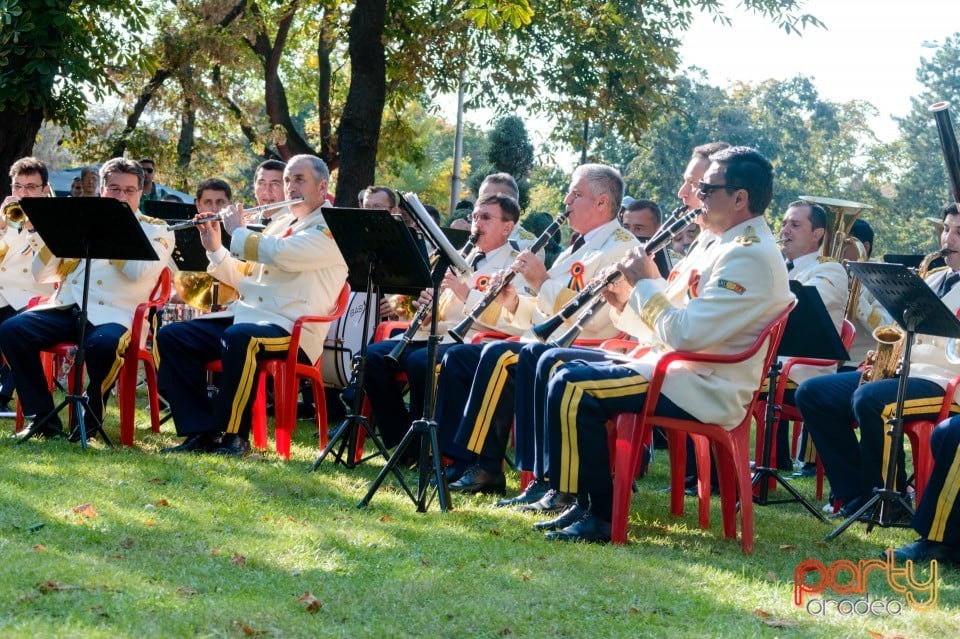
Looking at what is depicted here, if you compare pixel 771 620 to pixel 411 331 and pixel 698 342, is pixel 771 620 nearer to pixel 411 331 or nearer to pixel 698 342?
pixel 698 342

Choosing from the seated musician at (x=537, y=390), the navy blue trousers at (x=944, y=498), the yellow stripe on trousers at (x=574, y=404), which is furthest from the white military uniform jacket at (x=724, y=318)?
the navy blue trousers at (x=944, y=498)

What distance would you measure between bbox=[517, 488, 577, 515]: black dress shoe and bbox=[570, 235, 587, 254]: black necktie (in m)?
1.68

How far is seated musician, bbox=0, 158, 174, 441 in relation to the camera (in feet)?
26.7

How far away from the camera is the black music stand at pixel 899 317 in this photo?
5.89 meters

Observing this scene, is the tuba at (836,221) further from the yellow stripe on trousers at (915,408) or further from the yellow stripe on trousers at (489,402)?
the yellow stripe on trousers at (489,402)

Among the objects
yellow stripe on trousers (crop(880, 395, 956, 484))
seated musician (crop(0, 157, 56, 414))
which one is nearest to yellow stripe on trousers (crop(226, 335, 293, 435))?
seated musician (crop(0, 157, 56, 414))

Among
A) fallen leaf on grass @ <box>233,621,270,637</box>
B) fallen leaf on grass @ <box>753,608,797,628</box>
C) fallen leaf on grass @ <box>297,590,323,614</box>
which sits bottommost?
fallen leaf on grass @ <box>753,608,797,628</box>

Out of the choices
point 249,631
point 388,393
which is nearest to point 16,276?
point 388,393

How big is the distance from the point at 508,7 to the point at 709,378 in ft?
25.5

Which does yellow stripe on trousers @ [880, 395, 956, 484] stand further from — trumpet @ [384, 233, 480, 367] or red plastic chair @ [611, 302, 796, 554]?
trumpet @ [384, 233, 480, 367]

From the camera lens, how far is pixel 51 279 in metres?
9.09

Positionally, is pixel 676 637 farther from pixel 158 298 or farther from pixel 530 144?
pixel 530 144

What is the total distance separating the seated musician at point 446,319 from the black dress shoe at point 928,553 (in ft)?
10.4

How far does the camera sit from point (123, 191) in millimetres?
8336
